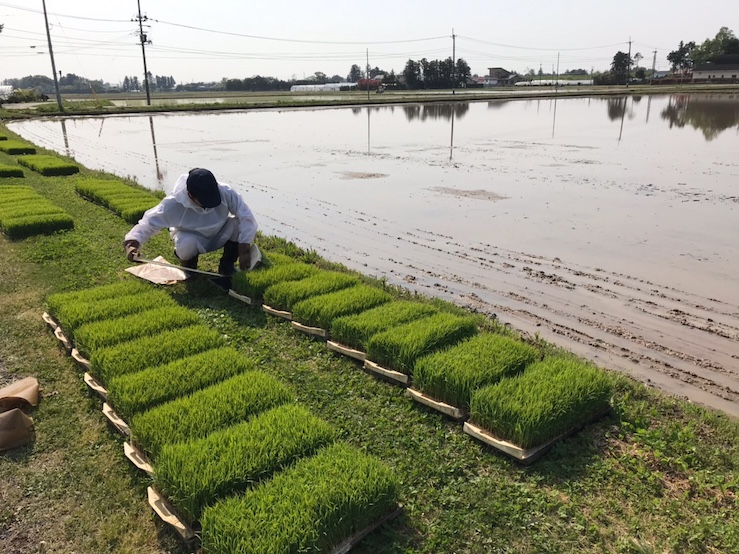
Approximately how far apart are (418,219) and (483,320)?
4378 millimetres

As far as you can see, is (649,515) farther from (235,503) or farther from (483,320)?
(483,320)

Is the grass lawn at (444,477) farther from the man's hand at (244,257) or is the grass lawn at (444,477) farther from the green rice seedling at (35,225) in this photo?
the green rice seedling at (35,225)

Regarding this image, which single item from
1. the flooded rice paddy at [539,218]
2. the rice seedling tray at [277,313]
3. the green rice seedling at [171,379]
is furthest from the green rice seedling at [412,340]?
the flooded rice paddy at [539,218]

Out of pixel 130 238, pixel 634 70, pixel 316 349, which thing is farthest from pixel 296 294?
pixel 634 70

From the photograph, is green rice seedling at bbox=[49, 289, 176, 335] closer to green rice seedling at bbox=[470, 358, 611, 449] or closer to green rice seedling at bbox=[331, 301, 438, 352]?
green rice seedling at bbox=[331, 301, 438, 352]

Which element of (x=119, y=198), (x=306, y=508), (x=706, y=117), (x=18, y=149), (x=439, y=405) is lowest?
(x=439, y=405)

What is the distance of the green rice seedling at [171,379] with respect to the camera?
3371 mm

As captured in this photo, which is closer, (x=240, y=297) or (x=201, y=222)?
(x=240, y=297)

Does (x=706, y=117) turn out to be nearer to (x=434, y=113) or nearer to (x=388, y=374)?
(x=434, y=113)

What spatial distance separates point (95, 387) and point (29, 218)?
5284mm

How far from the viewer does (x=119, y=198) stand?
9.45 m

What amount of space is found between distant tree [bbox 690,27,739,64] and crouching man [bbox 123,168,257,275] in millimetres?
92001

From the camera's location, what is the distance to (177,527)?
259 centimetres

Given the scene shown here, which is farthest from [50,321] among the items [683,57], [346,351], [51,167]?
[683,57]
